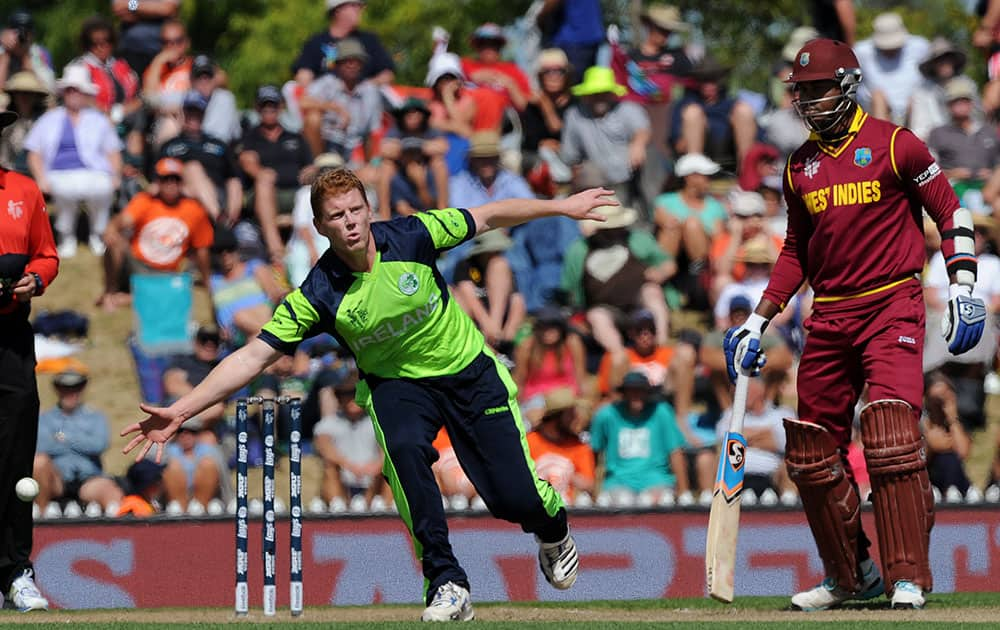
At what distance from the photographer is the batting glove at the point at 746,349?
838 cm

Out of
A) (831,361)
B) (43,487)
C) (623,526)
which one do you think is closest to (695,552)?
(623,526)

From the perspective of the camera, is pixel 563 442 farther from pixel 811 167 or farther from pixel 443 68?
pixel 443 68

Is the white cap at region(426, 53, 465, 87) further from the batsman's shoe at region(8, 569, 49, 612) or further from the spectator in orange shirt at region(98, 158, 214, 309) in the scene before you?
the batsman's shoe at region(8, 569, 49, 612)

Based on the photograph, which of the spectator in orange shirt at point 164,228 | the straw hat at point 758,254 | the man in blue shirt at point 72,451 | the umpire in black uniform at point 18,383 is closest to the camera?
the umpire in black uniform at point 18,383

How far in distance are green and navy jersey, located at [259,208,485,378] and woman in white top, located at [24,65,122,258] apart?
336 inches

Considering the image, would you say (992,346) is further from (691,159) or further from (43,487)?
(43,487)

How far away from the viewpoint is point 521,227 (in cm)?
1499

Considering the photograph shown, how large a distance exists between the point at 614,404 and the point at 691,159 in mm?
3444

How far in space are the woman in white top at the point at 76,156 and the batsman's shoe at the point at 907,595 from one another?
390 inches

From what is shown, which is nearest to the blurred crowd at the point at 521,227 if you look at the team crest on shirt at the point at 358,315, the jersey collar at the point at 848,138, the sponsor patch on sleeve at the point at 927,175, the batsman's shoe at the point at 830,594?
the batsman's shoe at the point at 830,594

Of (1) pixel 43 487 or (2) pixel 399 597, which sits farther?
(1) pixel 43 487

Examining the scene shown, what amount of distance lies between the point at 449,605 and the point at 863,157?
271 centimetres

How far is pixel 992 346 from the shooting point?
1364cm

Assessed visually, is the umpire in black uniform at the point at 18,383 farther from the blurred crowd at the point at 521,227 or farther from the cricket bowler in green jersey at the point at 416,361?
the blurred crowd at the point at 521,227
